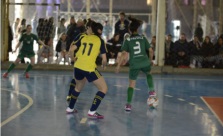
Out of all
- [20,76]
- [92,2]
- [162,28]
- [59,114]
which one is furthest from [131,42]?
[92,2]

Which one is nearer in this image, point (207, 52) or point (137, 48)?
point (137, 48)

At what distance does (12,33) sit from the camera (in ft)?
79.0

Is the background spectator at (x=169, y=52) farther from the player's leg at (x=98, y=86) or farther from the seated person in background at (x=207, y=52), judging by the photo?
the player's leg at (x=98, y=86)

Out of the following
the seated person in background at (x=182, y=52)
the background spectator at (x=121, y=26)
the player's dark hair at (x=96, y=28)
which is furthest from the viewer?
the seated person in background at (x=182, y=52)

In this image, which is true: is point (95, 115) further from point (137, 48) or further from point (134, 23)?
point (134, 23)

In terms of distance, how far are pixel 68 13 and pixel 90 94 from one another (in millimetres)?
14349

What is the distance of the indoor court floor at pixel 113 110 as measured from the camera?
33.3 feet

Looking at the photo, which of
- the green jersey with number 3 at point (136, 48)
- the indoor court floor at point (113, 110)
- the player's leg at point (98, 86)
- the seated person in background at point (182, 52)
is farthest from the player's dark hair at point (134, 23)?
the seated person in background at point (182, 52)

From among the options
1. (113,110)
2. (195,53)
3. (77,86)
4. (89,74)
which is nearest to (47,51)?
(195,53)

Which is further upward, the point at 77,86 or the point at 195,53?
the point at 195,53

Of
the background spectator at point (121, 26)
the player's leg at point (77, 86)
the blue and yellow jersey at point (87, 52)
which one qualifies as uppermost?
the background spectator at point (121, 26)

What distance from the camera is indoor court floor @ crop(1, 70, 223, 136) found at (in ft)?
33.3

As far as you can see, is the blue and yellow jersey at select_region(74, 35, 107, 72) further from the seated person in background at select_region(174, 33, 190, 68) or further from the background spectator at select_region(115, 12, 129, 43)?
the seated person in background at select_region(174, 33, 190, 68)

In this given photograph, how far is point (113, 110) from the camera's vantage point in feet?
41.5
